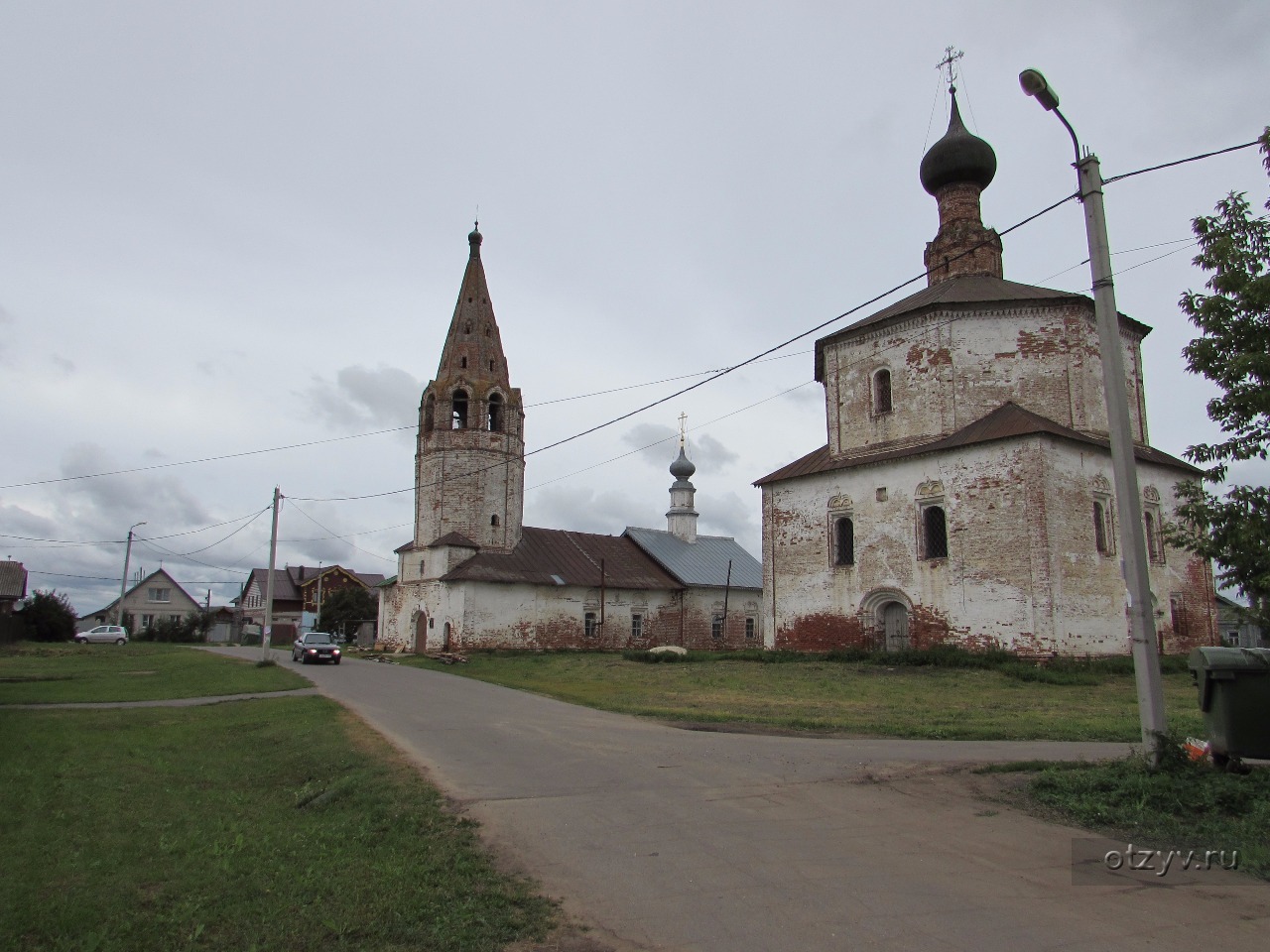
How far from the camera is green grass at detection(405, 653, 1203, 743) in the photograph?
1247 cm

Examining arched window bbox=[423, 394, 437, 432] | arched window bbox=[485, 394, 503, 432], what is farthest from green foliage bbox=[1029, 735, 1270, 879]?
arched window bbox=[423, 394, 437, 432]

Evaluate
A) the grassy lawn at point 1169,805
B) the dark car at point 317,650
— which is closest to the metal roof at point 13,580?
the dark car at point 317,650

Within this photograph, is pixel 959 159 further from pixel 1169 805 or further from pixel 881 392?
pixel 1169 805

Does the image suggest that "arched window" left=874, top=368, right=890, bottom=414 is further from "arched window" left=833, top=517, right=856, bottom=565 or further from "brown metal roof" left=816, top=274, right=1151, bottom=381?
"arched window" left=833, top=517, right=856, bottom=565

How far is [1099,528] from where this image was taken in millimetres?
24234

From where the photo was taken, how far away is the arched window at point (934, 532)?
83.0 ft

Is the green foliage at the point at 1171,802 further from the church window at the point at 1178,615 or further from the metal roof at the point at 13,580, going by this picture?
the metal roof at the point at 13,580

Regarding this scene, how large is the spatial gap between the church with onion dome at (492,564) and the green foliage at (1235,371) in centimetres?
3026

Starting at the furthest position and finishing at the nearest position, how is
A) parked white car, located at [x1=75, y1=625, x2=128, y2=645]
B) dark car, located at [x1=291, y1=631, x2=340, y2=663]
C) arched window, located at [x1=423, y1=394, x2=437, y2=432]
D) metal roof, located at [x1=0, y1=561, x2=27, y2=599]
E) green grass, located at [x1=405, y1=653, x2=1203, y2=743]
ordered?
metal roof, located at [x1=0, y1=561, x2=27, y2=599], parked white car, located at [x1=75, y1=625, x2=128, y2=645], arched window, located at [x1=423, y1=394, x2=437, y2=432], dark car, located at [x1=291, y1=631, x2=340, y2=663], green grass, located at [x1=405, y1=653, x2=1203, y2=743]

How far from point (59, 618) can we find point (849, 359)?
49.0 metres

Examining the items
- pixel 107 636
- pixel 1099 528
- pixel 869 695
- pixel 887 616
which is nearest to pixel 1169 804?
pixel 869 695

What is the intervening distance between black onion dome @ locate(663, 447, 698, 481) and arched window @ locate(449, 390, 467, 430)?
51.3 feet

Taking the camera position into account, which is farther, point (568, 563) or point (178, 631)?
point (178, 631)

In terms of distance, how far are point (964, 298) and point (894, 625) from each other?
1044cm
